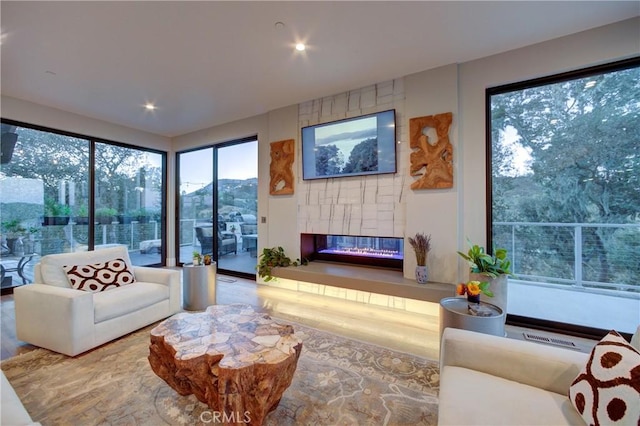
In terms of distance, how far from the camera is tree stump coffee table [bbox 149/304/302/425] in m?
1.42

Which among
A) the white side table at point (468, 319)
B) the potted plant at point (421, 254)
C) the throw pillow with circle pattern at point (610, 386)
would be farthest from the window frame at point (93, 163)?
the throw pillow with circle pattern at point (610, 386)

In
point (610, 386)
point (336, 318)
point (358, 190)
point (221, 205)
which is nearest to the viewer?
point (610, 386)

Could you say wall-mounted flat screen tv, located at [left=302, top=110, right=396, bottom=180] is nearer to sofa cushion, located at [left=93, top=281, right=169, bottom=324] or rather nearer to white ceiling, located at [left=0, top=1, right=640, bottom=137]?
white ceiling, located at [left=0, top=1, right=640, bottom=137]

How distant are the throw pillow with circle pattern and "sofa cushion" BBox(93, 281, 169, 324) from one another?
327 centimetres

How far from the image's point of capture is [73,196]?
4.69 metres

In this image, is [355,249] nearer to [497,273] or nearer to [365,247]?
[365,247]

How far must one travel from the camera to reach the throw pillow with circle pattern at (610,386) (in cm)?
95

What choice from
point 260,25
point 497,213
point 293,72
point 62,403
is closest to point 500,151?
point 497,213

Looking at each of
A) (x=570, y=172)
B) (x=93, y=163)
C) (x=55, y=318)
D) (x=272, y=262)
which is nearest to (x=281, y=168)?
(x=272, y=262)

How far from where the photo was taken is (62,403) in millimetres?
1757

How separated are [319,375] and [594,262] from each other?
297 centimetres

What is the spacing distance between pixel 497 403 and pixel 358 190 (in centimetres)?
291

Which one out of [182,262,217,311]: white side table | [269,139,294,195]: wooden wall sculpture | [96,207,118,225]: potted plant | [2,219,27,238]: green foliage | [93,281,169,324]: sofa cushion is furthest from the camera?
[96,207,118,225]: potted plant

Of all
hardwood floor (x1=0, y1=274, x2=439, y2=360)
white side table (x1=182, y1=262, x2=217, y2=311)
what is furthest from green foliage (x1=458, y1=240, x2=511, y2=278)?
white side table (x1=182, y1=262, x2=217, y2=311)
